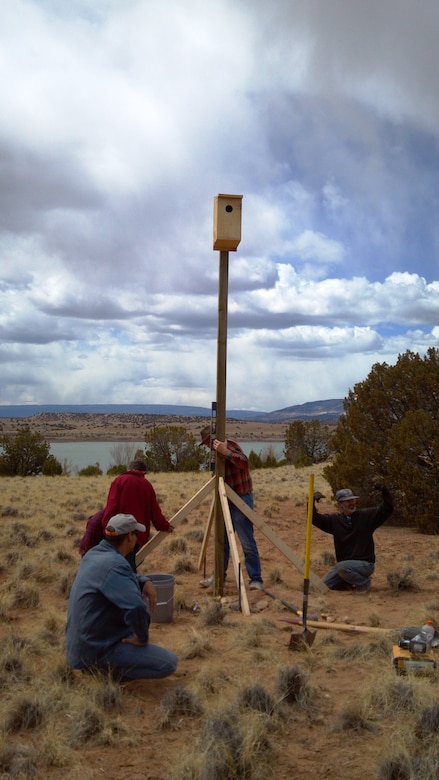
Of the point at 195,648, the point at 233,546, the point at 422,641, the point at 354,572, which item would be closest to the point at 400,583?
the point at 354,572

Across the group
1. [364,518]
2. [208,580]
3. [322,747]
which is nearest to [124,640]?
[322,747]

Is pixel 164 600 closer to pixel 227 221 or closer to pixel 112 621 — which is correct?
pixel 112 621

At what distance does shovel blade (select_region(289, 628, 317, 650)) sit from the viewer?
5.27 meters

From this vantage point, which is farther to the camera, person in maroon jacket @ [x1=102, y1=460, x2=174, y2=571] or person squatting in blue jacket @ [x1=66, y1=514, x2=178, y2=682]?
person in maroon jacket @ [x1=102, y1=460, x2=174, y2=571]

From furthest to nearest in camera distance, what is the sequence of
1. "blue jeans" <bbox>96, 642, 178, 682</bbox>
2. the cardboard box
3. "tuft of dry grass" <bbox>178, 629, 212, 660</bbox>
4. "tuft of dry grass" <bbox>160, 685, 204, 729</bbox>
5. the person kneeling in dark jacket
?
1. the person kneeling in dark jacket
2. "tuft of dry grass" <bbox>178, 629, 212, 660</bbox>
3. the cardboard box
4. "blue jeans" <bbox>96, 642, 178, 682</bbox>
5. "tuft of dry grass" <bbox>160, 685, 204, 729</bbox>

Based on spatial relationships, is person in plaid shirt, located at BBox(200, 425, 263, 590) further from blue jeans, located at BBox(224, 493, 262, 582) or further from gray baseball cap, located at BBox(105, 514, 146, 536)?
gray baseball cap, located at BBox(105, 514, 146, 536)

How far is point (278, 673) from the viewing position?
14.5 ft

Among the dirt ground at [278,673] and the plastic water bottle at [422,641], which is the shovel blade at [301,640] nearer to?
the dirt ground at [278,673]

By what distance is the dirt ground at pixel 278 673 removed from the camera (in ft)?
11.5

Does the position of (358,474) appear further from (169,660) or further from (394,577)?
(169,660)

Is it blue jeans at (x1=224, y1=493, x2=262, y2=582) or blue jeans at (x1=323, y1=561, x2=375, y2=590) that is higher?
blue jeans at (x1=224, y1=493, x2=262, y2=582)

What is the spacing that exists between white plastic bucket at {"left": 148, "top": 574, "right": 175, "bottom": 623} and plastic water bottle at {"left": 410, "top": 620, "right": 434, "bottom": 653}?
2.46 metres

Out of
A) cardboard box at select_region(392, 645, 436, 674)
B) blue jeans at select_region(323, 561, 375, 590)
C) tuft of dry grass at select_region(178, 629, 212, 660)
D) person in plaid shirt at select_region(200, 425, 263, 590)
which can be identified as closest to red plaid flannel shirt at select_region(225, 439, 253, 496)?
person in plaid shirt at select_region(200, 425, 263, 590)

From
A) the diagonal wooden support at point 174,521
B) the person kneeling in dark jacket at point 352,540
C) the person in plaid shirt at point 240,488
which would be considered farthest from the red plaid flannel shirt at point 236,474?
the person kneeling in dark jacket at point 352,540
